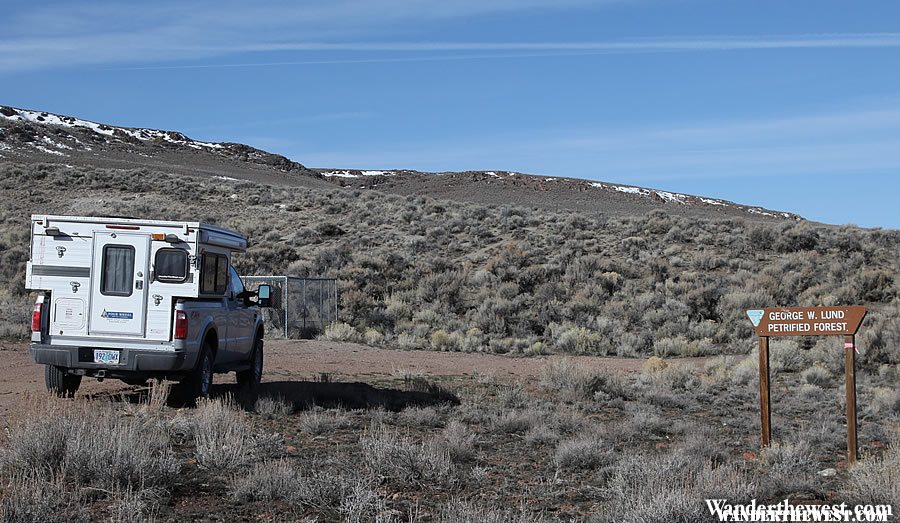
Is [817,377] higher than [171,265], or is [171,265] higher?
[171,265]

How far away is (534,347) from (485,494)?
16.6 meters

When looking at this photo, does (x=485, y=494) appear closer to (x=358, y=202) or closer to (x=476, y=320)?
(x=476, y=320)

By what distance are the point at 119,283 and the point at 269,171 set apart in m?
72.3

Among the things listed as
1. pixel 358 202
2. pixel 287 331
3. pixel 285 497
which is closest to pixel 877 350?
pixel 287 331

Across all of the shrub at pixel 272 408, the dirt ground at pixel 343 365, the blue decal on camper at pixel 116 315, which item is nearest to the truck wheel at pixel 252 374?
the dirt ground at pixel 343 365

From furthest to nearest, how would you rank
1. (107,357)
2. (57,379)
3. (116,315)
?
(57,379) < (116,315) < (107,357)

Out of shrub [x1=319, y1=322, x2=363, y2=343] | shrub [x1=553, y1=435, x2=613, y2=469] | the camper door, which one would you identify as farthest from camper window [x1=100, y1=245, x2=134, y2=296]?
shrub [x1=319, y1=322, x2=363, y2=343]

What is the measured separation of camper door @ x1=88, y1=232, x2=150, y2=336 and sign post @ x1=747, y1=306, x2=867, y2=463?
7.68m

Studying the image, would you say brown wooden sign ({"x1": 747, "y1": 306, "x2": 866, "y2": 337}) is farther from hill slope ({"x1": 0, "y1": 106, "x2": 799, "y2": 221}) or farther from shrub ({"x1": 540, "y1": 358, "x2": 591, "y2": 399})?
hill slope ({"x1": 0, "y1": 106, "x2": 799, "y2": 221})

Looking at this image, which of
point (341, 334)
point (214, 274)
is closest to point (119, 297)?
point (214, 274)

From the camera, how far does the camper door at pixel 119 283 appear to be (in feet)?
38.7

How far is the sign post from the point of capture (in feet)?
34.0

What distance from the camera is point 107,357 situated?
11.7 m

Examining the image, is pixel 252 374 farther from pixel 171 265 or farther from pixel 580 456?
pixel 580 456
